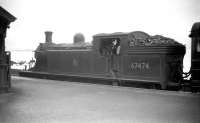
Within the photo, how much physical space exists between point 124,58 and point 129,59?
0.29m

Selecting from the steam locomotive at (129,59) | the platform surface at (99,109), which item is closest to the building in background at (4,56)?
the platform surface at (99,109)

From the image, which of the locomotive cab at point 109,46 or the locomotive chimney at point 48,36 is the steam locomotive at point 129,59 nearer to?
the locomotive cab at point 109,46

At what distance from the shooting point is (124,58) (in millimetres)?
11508

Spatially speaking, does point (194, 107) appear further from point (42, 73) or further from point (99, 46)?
point (42, 73)

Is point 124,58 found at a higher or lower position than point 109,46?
lower

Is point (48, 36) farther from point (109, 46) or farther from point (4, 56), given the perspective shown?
point (4, 56)

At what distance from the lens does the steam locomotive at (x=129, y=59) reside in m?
10.1

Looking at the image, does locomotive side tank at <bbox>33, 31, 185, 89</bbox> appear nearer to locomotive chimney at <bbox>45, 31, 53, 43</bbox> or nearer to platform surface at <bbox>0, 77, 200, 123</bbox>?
locomotive chimney at <bbox>45, 31, 53, 43</bbox>

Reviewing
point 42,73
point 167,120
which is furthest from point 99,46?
point 167,120

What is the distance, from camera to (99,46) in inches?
493

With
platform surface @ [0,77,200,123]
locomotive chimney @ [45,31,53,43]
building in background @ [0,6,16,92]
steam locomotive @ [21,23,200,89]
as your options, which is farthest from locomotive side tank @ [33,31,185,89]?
building in background @ [0,6,16,92]

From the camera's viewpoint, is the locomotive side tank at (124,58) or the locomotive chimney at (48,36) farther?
the locomotive chimney at (48,36)

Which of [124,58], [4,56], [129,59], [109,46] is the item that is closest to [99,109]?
[4,56]

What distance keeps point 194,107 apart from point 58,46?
34.2 feet
